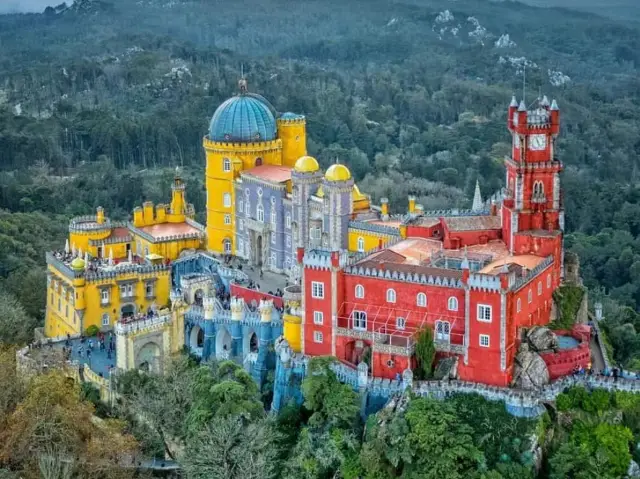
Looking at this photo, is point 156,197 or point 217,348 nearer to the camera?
point 217,348

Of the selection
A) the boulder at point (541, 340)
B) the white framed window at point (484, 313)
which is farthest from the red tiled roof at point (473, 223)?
the white framed window at point (484, 313)

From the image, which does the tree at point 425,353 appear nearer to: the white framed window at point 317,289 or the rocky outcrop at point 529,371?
the rocky outcrop at point 529,371

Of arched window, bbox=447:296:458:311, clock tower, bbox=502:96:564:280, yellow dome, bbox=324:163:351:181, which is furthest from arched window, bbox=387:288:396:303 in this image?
yellow dome, bbox=324:163:351:181

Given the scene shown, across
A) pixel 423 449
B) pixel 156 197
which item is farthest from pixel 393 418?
pixel 156 197

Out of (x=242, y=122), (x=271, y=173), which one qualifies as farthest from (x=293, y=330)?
(x=242, y=122)

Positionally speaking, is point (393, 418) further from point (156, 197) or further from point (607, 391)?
point (156, 197)

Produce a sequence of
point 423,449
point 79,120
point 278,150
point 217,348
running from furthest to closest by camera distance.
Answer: point 79,120 → point 278,150 → point 217,348 → point 423,449
